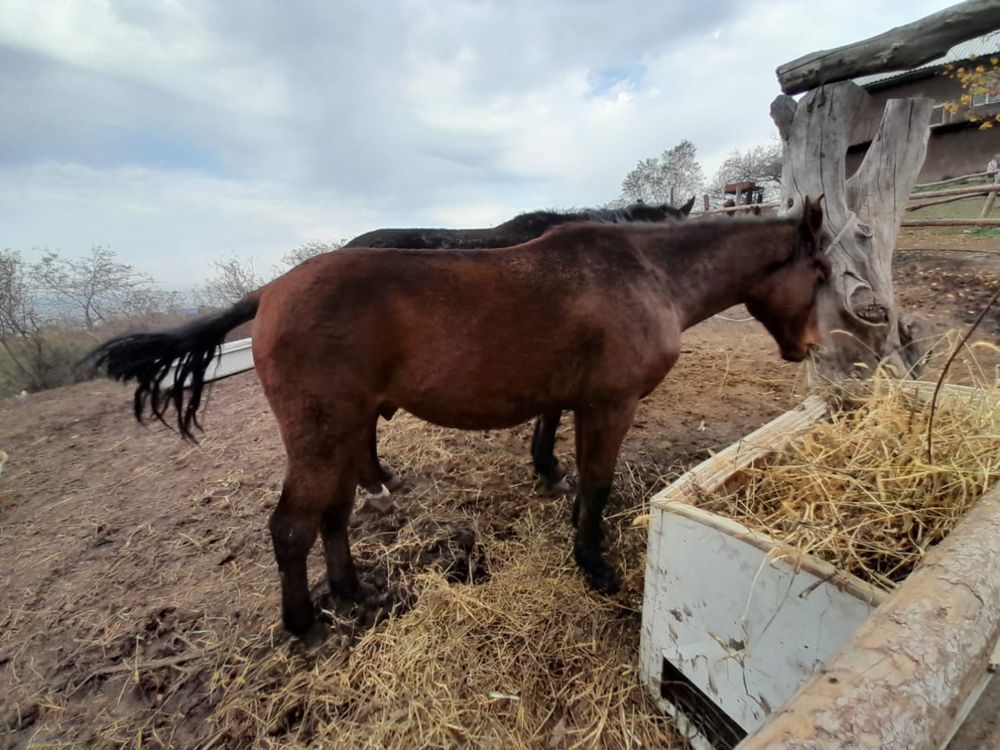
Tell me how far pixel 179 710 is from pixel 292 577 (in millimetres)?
689

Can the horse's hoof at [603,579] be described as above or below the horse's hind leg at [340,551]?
below

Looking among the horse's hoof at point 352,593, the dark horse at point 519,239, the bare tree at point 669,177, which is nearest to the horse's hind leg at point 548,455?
the dark horse at point 519,239

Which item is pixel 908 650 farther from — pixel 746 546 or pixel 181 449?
pixel 181 449

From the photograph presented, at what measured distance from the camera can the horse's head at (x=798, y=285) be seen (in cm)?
245

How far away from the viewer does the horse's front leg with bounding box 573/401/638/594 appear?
2.22 metres

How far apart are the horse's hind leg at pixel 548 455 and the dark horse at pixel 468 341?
770mm

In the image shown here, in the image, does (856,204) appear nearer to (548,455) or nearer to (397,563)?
(548,455)

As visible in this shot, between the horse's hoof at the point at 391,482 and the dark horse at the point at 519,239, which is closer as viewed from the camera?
the dark horse at the point at 519,239

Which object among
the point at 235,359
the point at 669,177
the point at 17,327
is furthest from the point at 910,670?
the point at 669,177

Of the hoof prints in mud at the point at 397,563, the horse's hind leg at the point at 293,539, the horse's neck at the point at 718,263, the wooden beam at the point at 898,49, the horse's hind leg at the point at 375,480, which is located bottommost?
the hoof prints in mud at the point at 397,563

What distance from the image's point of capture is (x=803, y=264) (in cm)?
248

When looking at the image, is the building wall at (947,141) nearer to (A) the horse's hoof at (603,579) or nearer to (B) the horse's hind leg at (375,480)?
(A) the horse's hoof at (603,579)

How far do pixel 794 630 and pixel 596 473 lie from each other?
3.94 ft

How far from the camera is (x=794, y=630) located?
1136 mm
